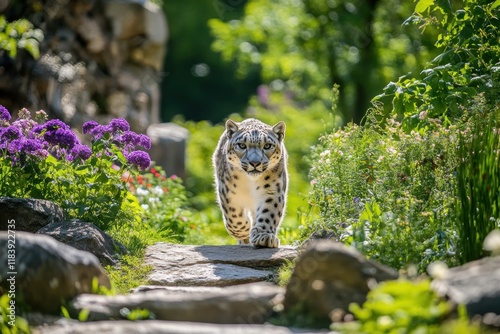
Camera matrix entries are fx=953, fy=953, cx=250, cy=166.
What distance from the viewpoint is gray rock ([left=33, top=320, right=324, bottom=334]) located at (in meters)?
5.16

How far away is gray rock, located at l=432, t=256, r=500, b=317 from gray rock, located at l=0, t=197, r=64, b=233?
4.16m

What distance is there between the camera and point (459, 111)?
8562mm

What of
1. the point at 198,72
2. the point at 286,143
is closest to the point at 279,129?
the point at 286,143

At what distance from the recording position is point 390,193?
804cm

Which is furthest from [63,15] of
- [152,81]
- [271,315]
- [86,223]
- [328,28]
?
[271,315]

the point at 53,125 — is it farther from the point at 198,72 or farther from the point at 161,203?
the point at 198,72

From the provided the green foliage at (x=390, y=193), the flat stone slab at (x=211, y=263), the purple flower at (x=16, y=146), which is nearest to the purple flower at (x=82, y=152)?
the purple flower at (x=16, y=146)

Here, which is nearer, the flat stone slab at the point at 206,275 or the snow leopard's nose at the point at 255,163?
the flat stone slab at the point at 206,275

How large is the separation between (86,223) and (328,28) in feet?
52.1

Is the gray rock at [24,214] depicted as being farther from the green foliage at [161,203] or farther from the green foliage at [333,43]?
the green foliage at [333,43]

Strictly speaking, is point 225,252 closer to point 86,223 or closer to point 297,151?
point 86,223

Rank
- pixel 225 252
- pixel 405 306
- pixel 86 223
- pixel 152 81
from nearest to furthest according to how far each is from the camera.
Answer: pixel 405 306, pixel 86 223, pixel 225 252, pixel 152 81

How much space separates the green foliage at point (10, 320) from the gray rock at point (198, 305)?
1.03 ft

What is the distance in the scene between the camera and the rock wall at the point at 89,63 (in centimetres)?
1554
